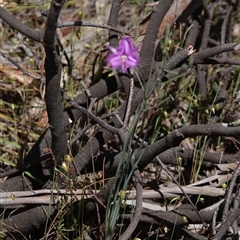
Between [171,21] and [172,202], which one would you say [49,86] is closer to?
[172,202]

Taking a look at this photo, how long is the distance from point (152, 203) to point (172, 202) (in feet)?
0.32

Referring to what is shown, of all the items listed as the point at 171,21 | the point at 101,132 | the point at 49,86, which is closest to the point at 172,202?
the point at 101,132

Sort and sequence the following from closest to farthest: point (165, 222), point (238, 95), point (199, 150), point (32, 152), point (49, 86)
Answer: point (49, 86) < point (165, 222) < point (32, 152) < point (199, 150) < point (238, 95)

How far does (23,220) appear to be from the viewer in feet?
7.62

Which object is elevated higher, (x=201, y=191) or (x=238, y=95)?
(x=238, y=95)

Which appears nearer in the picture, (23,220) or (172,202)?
(23,220)

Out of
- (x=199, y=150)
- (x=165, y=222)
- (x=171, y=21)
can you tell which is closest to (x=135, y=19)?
(x=171, y=21)

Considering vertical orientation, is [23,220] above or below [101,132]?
below

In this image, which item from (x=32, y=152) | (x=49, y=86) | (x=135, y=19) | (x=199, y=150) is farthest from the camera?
(x=135, y=19)

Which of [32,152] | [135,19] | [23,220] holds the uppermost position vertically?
[135,19]

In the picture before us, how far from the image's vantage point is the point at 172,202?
101 inches

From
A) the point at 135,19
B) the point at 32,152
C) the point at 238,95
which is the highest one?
the point at 135,19

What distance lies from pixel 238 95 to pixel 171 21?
0.53m

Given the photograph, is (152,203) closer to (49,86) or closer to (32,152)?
(32,152)
